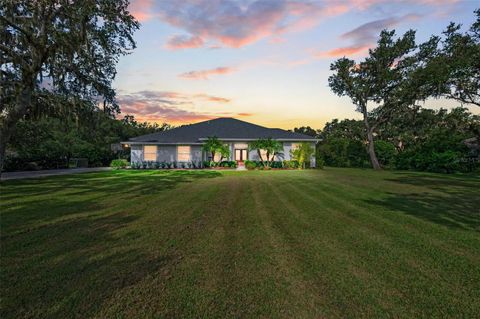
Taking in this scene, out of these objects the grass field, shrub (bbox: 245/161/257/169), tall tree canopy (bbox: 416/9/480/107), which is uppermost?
tall tree canopy (bbox: 416/9/480/107)

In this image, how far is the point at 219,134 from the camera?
30359mm

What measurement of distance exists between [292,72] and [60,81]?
1518 centimetres

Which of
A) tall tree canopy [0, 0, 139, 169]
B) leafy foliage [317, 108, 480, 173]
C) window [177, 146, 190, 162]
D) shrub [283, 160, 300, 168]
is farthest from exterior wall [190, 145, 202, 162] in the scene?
tall tree canopy [0, 0, 139, 169]

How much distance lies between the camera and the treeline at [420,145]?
23.2 meters

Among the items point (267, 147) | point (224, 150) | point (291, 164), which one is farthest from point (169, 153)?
point (291, 164)

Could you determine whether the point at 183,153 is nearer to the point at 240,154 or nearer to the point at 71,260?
the point at 240,154

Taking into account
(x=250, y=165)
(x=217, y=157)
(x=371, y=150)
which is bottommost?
(x=250, y=165)

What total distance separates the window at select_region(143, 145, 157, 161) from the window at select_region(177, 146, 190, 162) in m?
2.67

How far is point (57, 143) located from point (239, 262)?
31.8 m

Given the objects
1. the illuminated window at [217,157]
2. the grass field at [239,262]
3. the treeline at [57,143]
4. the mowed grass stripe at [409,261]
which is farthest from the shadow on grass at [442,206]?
the illuminated window at [217,157]

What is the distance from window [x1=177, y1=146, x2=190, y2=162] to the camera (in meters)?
29.1

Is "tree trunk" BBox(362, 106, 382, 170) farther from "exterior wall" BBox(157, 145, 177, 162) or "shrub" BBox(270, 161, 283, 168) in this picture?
"exterior wall" BBox(157, 145, 177, 162)

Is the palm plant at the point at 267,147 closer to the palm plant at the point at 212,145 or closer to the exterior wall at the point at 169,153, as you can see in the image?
the exterior wall at the point at 169,153

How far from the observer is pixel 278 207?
8109 millimetres
